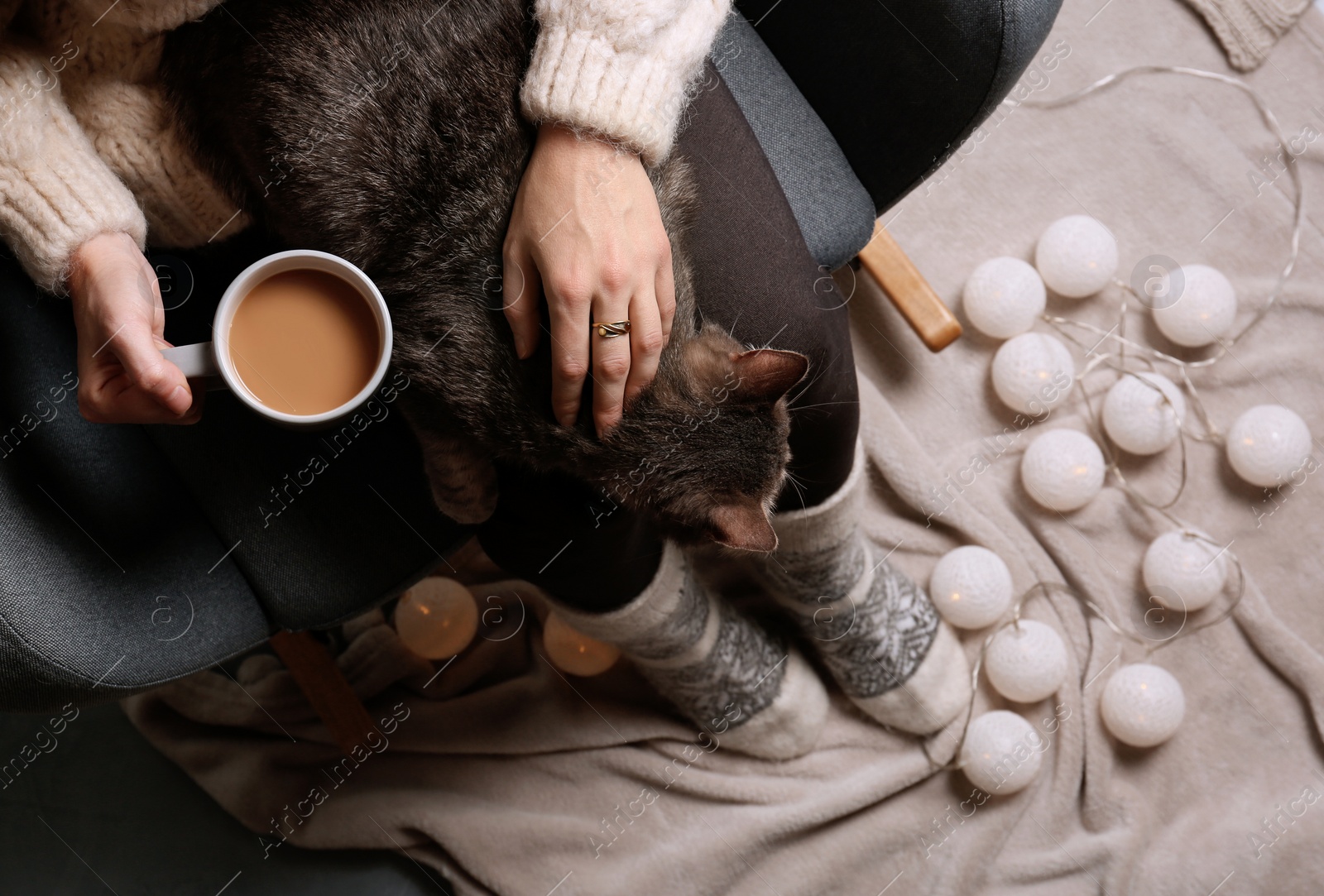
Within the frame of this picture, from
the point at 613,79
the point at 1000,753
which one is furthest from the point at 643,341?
the point at 1000,753

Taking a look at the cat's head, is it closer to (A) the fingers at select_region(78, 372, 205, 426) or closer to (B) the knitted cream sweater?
(B) the knitted cream sweater

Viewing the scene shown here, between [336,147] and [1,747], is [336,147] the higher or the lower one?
the higher one

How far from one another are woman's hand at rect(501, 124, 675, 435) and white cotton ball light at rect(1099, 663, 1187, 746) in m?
1.07

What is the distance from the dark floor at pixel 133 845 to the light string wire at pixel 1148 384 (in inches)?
40.6

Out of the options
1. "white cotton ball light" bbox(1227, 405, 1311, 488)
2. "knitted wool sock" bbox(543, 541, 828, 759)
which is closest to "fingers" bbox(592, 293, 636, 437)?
"knitted wool sock" bbox(543, 541, 828, 759)

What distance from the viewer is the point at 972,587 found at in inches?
57.7

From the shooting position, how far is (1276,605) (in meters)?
1.56

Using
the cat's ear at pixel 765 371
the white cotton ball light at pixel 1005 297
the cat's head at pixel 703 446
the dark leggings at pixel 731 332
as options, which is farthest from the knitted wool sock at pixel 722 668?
the white cotton ball light at pixel 1005 297

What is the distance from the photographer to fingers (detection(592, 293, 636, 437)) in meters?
0.90

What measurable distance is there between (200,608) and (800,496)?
0.79 m

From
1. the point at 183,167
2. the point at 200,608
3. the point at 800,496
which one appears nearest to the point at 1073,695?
the point at 800,496

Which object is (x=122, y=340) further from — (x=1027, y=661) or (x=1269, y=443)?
(x=1269, y=443)

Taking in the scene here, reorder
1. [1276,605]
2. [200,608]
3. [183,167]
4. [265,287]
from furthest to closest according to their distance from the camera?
[1276,605] → [200,608] → [183,167] → [265,287]

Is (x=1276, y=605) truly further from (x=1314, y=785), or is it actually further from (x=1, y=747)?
(x=1, y=747)
